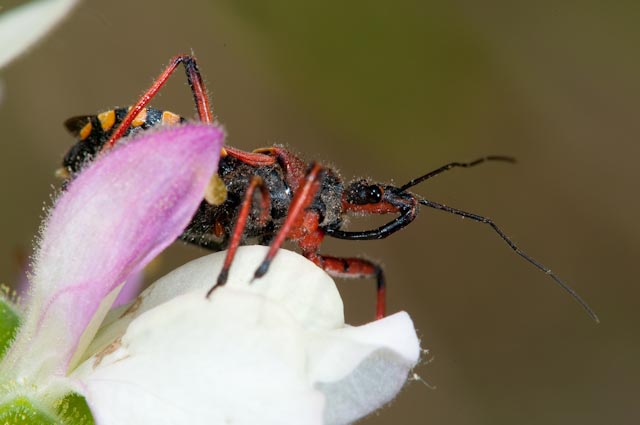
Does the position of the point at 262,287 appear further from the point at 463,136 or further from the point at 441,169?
the point at 463,136

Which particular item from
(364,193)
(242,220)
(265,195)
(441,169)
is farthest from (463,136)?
(242,220)

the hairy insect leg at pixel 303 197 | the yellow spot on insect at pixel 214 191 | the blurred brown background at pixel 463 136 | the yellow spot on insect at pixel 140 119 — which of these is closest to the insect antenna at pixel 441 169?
the hairy insect leg at pixel 303 197

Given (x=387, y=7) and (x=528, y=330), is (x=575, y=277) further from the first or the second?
(x=387, y=7)

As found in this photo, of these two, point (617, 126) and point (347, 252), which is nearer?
point (347, 252)

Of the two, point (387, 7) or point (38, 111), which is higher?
point (387, 7)

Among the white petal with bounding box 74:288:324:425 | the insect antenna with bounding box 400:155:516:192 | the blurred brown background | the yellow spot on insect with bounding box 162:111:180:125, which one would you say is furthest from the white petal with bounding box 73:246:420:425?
the blurred brown background

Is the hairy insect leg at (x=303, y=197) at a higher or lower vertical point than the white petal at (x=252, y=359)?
higher

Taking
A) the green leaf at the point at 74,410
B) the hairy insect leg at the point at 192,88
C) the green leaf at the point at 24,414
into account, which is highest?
the hairy insect leg at the point at 192,88

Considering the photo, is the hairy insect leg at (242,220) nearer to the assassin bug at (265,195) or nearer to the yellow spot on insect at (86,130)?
the assassin bug at (265,195)

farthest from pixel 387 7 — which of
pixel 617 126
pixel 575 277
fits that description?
pixel 575 277
